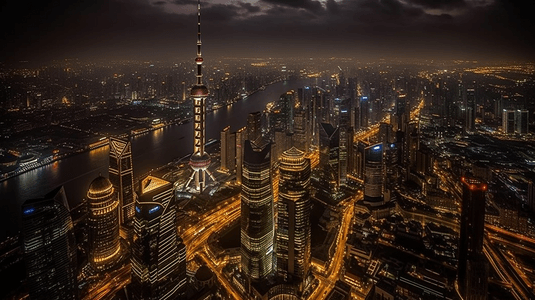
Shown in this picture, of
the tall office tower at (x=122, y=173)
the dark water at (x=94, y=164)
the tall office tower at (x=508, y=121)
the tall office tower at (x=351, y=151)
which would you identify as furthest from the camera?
the tall office tower at (x=351, y=151)

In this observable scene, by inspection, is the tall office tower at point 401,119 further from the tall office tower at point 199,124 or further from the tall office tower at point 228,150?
the tall office tower at point 199,124

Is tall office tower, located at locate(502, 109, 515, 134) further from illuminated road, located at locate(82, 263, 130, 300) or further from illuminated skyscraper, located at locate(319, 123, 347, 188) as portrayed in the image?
illuminated road, located at locate(82, 263, 130, 300)

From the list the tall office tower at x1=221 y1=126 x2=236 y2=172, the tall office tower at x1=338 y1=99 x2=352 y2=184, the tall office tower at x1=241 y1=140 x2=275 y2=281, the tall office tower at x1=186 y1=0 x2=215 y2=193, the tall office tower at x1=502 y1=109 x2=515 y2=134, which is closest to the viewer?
the tall office tower at x1=241 y1=140 x2=275 y2=281

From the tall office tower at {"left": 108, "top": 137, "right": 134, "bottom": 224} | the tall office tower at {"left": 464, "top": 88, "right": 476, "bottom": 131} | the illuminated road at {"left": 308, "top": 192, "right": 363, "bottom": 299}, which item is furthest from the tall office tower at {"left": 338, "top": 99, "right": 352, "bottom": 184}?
the tall office tower at {"left": 108, "top": 137, "right": 134, "bottom": 224}

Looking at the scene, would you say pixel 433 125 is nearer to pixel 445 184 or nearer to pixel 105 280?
pixel 445 184

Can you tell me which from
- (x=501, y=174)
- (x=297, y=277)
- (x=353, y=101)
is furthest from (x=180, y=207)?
(x=353, y=101)

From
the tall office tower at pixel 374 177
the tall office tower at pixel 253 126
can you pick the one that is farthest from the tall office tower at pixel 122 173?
the tall office tower at pixel 374 177
